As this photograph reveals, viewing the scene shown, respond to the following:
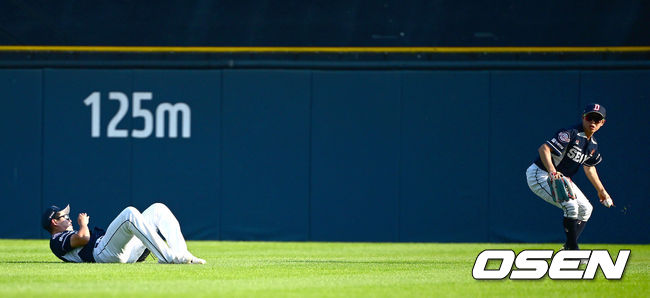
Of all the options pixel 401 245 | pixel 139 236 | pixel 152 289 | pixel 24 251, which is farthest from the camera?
pixel 401 245

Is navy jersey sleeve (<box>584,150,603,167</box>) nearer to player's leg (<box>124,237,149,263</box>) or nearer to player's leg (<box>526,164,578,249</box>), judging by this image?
player's leg (<box>526,164,578,249</box>)

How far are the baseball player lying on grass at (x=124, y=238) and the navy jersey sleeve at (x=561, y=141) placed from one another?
4.07m

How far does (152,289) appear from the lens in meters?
8.51

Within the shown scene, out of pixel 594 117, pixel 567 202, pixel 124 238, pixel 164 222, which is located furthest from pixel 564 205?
pixel 124 238

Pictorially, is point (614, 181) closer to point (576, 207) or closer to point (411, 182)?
point (411, 182)

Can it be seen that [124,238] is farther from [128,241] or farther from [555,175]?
[555,175]

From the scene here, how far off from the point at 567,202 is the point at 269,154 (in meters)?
6.98

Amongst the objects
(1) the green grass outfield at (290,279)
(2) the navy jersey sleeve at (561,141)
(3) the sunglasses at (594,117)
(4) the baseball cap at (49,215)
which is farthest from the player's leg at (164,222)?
(3) the sunglasses at (594,117)

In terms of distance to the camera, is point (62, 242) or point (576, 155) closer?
point (62, 242)

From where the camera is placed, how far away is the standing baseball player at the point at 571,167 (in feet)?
39.2

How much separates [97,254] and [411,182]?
7.78 m

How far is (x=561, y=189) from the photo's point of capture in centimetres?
1187

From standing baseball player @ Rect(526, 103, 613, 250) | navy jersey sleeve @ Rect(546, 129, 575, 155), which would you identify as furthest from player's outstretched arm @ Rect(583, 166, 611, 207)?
navy jersey sleeve @ Rect(546, 129, 575, 155)

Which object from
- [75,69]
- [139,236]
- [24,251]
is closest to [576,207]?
[139,236]
